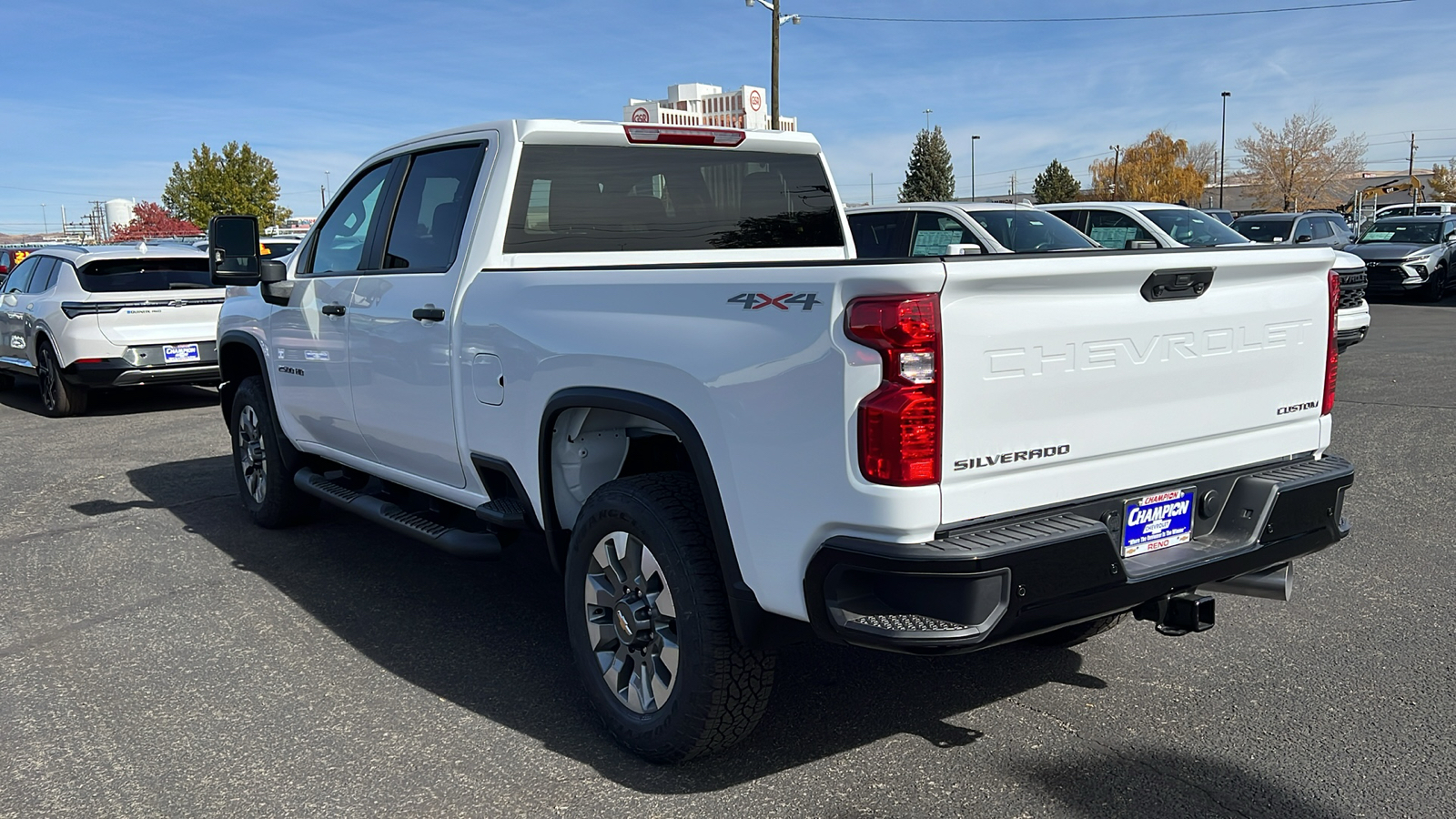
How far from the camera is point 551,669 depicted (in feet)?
14.2

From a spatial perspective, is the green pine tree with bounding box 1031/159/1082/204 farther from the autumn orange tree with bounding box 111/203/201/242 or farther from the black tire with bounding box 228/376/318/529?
the black tire with bounding box 228/376/318/529

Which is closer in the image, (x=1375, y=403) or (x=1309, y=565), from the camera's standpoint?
(x=1309, y=565)

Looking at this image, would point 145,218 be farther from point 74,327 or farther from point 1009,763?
point 1009,763

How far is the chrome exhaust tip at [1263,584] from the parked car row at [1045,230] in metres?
7.33

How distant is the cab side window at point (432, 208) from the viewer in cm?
459

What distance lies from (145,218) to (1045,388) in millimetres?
92641

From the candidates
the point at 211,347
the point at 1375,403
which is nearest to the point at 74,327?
the point at 211,347

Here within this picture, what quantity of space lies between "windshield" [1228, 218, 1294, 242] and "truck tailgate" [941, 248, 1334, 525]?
744 inches

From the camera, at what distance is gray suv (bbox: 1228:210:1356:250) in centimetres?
2064

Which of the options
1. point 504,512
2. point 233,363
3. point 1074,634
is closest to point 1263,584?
point 1074,634

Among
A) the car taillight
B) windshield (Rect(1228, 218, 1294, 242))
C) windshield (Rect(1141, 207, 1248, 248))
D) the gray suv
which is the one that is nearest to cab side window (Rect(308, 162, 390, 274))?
the car taillight

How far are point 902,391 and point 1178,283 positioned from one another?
3.20ft

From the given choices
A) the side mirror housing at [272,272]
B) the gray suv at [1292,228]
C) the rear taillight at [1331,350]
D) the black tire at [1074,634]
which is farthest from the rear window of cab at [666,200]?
the gray suv at [1292,228]

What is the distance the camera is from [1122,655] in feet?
14.4
